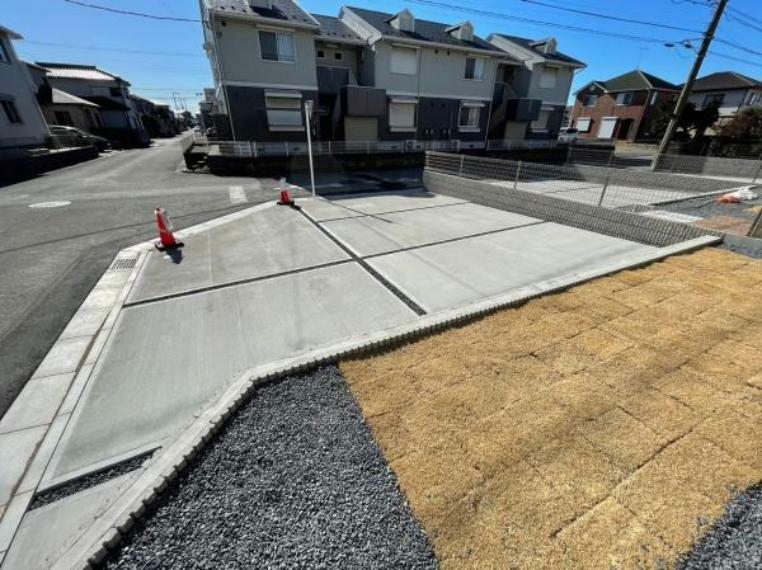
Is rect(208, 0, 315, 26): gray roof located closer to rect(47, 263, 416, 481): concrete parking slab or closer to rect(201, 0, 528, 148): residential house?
rect(201, 0, 528, 148): residential house

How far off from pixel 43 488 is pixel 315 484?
1745 mm

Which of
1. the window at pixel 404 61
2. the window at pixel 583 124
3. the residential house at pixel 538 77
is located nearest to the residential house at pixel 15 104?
the window at pixel 404 61

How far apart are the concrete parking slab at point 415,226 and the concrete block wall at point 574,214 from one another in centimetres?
30

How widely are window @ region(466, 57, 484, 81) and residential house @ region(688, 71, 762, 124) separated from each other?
85.6ft

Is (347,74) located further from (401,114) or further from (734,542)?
(734,542)

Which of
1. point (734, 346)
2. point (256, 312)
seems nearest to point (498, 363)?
point (734, 346)

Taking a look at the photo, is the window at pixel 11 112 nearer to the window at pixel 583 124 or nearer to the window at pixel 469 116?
the window at pixel 469 116

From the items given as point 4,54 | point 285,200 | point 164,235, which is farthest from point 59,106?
point 164,235

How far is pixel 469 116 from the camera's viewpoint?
20391 millimetres

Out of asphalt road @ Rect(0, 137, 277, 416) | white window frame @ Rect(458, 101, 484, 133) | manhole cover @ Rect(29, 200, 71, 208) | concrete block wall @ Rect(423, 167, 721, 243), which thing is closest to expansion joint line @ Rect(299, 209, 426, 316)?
asphalt road @ Rect(0, 137, 277, 416)

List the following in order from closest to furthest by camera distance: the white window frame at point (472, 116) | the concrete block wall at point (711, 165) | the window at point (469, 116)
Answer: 1. the concrete block wall at point (711, 165)
2. the white window frame at point (472, 116)
3. the window at point (469, 116)

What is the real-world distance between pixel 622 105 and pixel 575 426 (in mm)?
44399

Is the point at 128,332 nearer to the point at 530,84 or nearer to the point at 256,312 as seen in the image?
the point at 256,312

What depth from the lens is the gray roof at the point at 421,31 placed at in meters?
17.1
